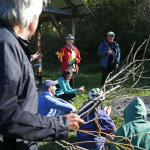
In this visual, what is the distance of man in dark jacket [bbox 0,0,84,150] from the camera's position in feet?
3.11

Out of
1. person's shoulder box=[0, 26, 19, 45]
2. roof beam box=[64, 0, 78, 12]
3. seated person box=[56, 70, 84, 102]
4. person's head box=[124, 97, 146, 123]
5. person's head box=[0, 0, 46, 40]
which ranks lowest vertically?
seated person box=[56, 70, 84, 102]

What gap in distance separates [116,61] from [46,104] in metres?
4.24

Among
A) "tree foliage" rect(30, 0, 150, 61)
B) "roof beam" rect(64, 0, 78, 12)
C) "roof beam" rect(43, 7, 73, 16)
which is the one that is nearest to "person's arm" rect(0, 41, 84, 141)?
"roof beam" rect(43, 7, 73, 16)

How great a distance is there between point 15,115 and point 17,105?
0.06 metres

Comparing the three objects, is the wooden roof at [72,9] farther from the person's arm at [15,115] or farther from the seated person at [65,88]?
the person's arm at [15,115]

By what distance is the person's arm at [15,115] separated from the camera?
94cm

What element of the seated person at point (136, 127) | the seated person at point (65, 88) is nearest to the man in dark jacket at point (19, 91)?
the seated person at point (136, 127)

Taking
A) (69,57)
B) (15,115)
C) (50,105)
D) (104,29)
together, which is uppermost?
(104,29)

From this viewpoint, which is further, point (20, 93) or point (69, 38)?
point (69, 38)

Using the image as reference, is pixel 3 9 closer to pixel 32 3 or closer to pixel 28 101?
pixel 32 3

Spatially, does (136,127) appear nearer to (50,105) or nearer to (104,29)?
(50,105)

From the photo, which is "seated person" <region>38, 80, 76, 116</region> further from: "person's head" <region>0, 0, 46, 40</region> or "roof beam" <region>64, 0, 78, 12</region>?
"roof beam" <region>64, 0, 78, 12</region>

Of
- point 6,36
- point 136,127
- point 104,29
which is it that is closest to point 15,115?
point 6,36

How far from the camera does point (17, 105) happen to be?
39.0 inches
